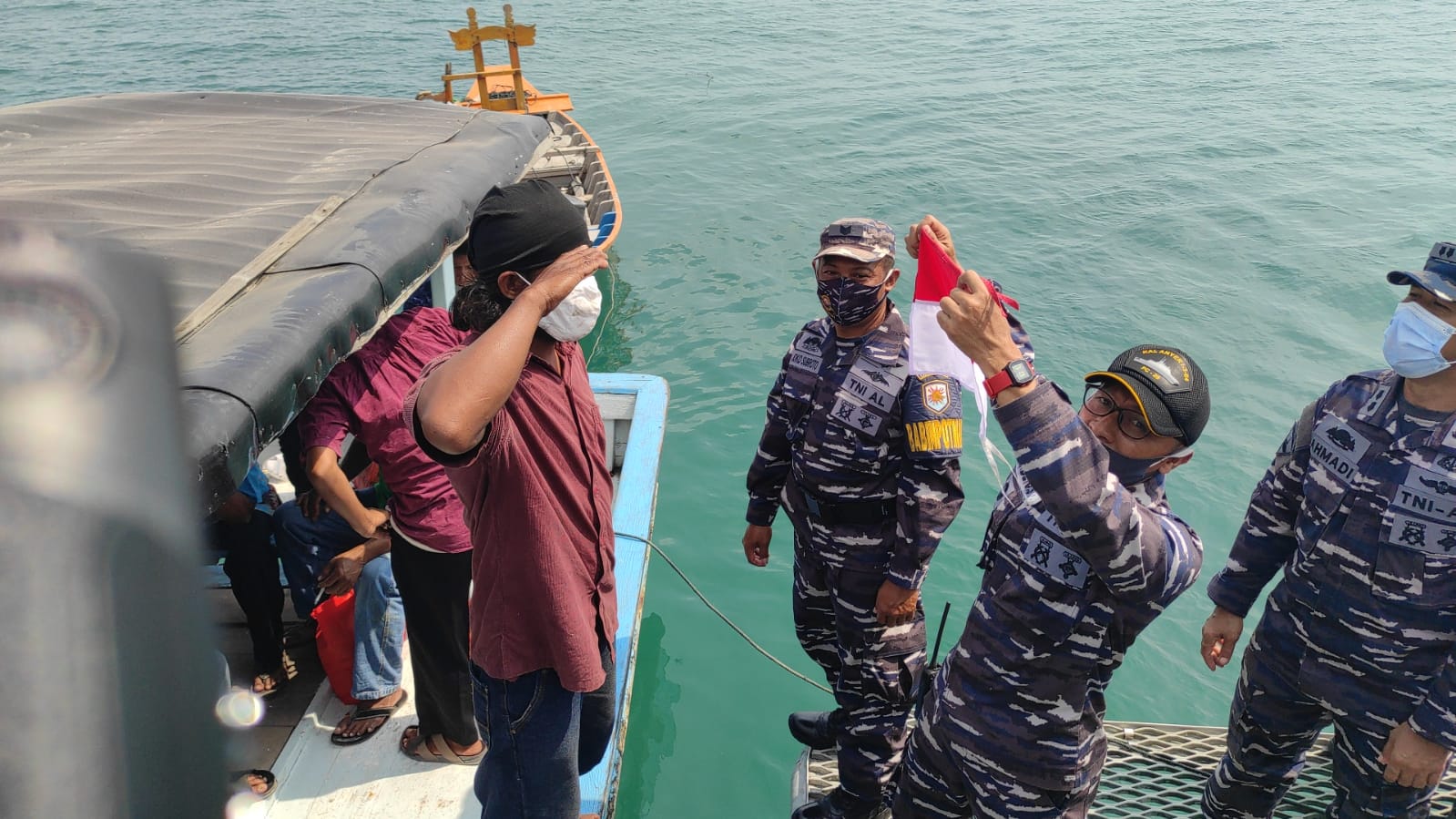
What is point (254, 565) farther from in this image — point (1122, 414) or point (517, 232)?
point (1122, 414)

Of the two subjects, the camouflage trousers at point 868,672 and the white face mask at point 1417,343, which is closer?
the white face mask at point 1417,343

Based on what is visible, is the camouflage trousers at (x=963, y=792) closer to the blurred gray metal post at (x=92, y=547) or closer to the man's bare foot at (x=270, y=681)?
the blurred gray metal post at (x=92, y=547)

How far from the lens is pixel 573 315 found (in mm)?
2260

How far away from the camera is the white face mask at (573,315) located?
2.25 meters

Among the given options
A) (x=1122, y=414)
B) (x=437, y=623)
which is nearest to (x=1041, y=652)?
(x=1122, y=414)

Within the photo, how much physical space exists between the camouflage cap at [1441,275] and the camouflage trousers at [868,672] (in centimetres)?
168

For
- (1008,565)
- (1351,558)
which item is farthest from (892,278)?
(1351,558)

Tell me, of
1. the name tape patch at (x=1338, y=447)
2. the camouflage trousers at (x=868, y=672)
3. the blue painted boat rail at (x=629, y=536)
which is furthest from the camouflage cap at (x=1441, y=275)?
the blue painted boat rail at (x=629, y=536)

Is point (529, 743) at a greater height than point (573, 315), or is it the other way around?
point (573, 315)

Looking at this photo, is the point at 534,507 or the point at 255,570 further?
the point at 255,570

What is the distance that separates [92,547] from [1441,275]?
3067 millimetres

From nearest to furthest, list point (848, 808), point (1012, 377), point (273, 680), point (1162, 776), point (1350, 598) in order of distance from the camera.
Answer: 1. point (1012, 377)
2. point (1350, 598)
3. point (848, 808)
4. point (1162, 776)
5. point (273, 680)

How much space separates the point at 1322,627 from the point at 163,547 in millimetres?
2952

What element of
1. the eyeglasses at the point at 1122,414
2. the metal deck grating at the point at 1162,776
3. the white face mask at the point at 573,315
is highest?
the white face mask at the point at 573,315
